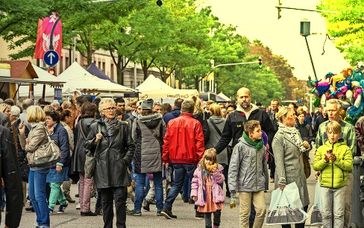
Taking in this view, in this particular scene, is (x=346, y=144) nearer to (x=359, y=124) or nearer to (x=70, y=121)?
(x=359, y=124)

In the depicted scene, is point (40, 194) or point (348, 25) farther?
point (348, 25)

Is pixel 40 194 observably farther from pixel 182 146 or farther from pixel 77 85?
pixel 77 85

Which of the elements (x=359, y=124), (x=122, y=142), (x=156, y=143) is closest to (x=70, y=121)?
(x=156, y=143)

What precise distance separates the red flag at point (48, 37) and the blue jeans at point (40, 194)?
53.4 ft

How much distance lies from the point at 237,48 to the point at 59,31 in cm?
8625

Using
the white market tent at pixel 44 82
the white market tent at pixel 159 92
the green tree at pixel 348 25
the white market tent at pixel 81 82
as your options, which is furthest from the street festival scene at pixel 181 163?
the white market tent at pixel 159 92

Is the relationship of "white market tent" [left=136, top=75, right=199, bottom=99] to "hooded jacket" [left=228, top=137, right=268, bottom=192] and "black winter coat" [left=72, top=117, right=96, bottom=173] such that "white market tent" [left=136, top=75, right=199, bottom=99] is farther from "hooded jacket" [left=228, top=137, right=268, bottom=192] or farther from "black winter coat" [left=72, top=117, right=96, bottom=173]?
"hooded jacket" [left=228, top=137, right=268, bottom=192]

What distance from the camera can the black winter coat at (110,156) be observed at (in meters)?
12.7

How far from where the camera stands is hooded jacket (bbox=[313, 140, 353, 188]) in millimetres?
11766

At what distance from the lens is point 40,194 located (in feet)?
45.0

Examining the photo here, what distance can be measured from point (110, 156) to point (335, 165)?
2.65m

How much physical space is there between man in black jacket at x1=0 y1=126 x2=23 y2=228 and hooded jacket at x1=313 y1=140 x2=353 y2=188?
542cm

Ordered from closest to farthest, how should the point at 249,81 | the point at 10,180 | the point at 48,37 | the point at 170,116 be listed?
the point at 10,180 → the point at 170,116 → the point at 48,37 → the point at 249,81

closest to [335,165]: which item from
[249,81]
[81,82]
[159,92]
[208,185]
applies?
[208,185]
